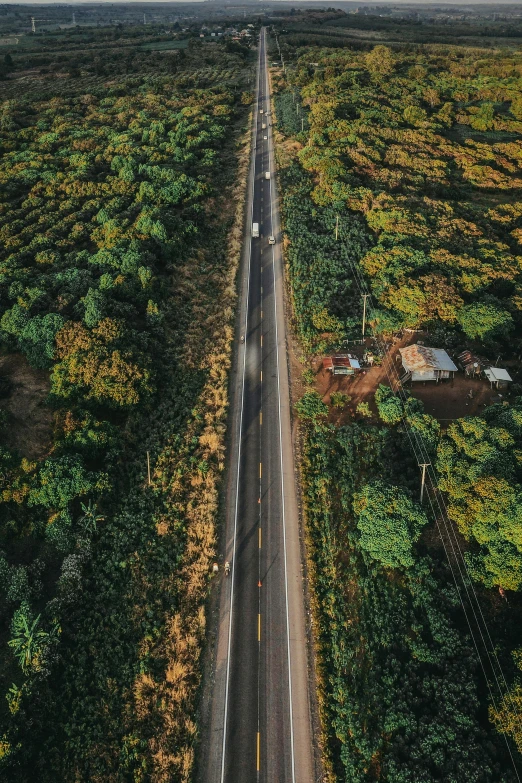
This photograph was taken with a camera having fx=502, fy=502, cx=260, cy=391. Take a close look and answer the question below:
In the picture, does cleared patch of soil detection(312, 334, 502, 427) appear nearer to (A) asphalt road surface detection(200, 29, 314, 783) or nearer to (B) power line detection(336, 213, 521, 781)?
(B) power line detection(336, 213, 521, 781)

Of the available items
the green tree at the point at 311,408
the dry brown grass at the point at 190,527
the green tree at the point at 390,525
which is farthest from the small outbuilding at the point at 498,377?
the dry brown grass at the point at 190,527

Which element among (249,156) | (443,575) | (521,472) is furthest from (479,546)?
(249,156)

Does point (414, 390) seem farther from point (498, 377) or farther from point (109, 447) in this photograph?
point (109, 447)

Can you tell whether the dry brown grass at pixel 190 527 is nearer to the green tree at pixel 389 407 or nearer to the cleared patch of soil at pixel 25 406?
the cleared patch of soil at pixel 25 406

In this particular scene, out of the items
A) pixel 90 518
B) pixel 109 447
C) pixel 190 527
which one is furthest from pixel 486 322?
pixel 90 518

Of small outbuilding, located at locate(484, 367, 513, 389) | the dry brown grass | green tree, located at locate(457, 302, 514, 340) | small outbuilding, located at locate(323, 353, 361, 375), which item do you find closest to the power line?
small outbuilding, located at locate(323, 353, 361, 375)
